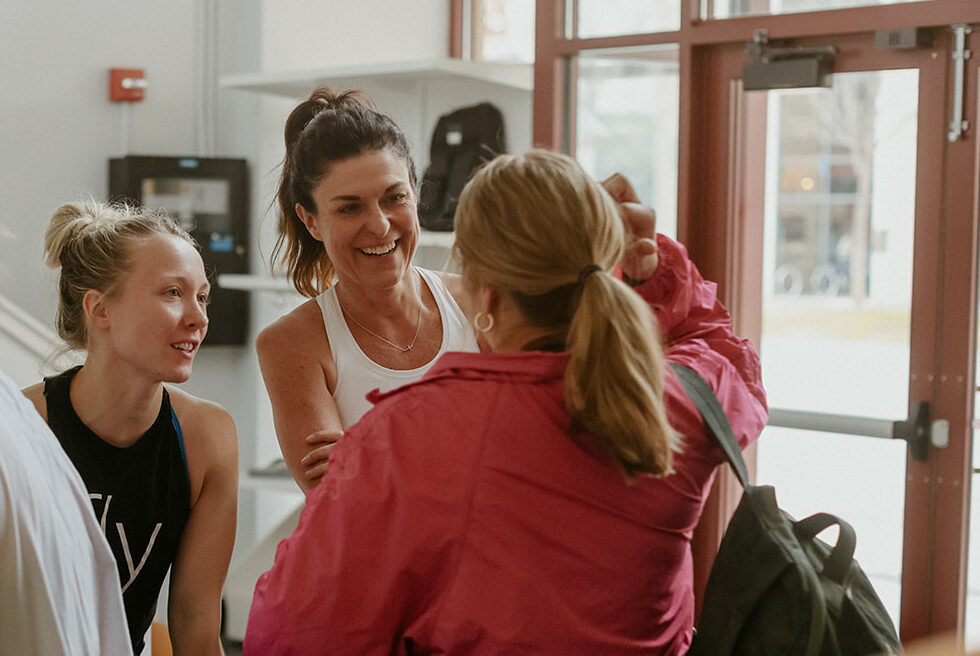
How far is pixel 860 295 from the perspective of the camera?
9.09ft

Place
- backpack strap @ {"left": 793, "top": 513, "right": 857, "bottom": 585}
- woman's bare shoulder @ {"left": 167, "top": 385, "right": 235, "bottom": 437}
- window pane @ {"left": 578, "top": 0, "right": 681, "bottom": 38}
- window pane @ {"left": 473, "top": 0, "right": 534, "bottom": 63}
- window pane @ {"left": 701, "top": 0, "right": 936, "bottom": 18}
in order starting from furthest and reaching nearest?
window pane @ {"left": 473, "top": 0, "right": 534, "bottom": 63} < window pane @ {"left": 578, "top": 0, "right": 681, "bottom": 38} < window pane @ {"left": 701, "top": 0, "right": 936, "bottom": 18} < woman's bare shoulder @ {"left": 167, "top": 385, "right": 235, "bottom": 437} < backpack strap @ {"left": 793, "top": 513, "right": 857, "bottom": 585}

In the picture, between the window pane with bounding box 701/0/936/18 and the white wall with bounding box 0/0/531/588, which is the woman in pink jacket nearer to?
the window pane with bounding box 701/0/936/18

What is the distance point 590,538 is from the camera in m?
1.02

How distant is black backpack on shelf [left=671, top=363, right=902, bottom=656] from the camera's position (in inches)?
41.9

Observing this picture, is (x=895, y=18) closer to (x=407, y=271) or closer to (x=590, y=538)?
(x=407, y=271)

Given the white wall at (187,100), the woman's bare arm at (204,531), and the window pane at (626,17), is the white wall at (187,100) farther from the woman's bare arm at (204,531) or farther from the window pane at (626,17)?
the woman's bare arm at (204,531)

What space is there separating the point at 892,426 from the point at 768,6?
3.73 ft

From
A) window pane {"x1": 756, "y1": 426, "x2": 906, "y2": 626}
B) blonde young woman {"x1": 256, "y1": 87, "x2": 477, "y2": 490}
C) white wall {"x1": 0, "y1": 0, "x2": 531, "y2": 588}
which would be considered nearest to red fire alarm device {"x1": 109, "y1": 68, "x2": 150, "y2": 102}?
white wall {"x1": 0, "y1": 0, "x2": 531, "y2": 588}

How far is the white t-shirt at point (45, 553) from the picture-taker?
1.07m

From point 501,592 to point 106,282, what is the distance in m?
0.94

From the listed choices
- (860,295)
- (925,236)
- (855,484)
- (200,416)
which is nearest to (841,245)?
(860,295)

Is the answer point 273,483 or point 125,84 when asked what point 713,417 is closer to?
point 273,483

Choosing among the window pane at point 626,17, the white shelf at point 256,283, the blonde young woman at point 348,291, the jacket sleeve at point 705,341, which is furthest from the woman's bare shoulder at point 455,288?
the white shelf at point 256,283

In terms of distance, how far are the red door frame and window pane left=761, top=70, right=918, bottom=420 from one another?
6cm
